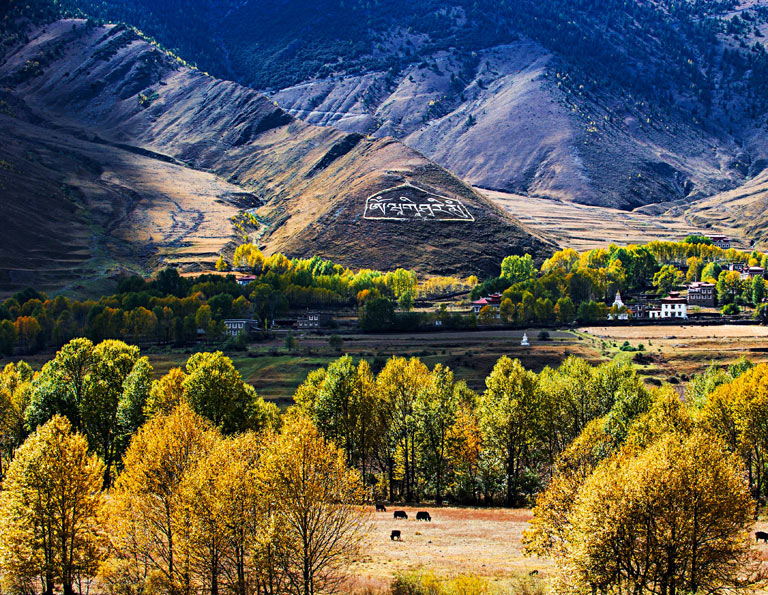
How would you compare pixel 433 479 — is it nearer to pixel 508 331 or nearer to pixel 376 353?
pixel 376 353

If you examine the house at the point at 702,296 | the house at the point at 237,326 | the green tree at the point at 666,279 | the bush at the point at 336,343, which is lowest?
the bush at the point at 336,343

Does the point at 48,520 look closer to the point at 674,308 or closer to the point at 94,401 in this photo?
the point at 94,401

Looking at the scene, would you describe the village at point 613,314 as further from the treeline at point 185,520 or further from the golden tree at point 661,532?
the golden tree at point 661,532

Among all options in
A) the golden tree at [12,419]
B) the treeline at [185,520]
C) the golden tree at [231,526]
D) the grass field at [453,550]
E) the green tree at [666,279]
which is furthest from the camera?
the green tree at [666,279]

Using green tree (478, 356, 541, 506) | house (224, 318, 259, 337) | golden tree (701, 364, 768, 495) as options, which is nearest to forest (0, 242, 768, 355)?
house (224, 318, 259, 337)

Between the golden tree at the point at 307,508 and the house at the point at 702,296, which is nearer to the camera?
the golden tree at the point at 307,508

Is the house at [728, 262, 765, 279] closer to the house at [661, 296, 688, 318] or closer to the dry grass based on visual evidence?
the house at [661, 296, 688, 318]

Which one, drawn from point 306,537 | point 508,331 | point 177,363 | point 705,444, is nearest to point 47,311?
point 177,363

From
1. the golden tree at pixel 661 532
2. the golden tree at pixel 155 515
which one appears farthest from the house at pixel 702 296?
the golden tree at pixel 155 515
